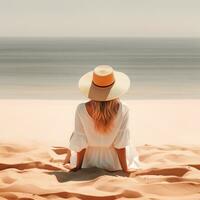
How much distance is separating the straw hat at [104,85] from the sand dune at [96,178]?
1.93 ft

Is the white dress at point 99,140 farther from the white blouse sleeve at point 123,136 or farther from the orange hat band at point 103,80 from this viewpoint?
the orange hat band at point 103,80

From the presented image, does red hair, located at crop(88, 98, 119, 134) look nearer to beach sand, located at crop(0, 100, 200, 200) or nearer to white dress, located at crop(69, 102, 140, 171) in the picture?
white dress, located at crop(69, 102, 140, 171)

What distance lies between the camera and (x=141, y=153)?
5.16 meters

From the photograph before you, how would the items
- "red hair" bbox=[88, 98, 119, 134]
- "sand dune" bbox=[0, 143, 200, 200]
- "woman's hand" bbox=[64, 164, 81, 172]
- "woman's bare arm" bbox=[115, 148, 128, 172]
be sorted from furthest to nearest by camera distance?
"woman's hand" bbox=[64, 164, 81, 172] < "woman's bare arm" bbox=[115, 148, 128, 172] < "red hair" bbox=[88, 98, 119, 134] < "sand dune" bbox=[0, 143, 200, 200]

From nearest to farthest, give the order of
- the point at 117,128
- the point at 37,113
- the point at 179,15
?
the point at 117,128, the point at 37,113, the point at 179,15

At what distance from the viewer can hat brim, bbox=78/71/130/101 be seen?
422cm

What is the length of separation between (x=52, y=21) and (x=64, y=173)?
273ft

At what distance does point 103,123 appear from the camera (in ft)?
13.9

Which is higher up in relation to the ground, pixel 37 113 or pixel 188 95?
pixel 188 95

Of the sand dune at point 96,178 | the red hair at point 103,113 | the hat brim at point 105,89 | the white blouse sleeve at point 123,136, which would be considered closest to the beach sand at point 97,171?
the sand dune at point 96,178

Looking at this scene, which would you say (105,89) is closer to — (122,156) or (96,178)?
(122,156)

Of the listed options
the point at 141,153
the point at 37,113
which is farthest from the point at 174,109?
the point at 141,153

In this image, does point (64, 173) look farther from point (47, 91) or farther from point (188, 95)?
point (47, 91)

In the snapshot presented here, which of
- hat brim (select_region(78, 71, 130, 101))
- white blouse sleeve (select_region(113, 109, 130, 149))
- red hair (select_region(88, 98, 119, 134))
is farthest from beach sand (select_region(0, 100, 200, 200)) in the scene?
hat brim (select_region(78, 71, 130, 101))
